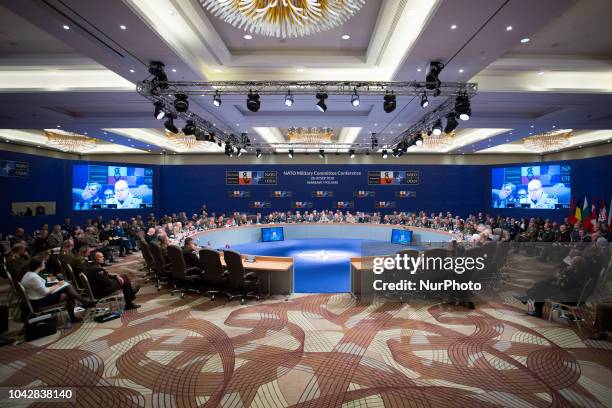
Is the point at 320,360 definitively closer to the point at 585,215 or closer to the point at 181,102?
the point at 181,102

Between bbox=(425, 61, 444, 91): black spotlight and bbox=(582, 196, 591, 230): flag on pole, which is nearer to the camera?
bbox=(425, 61, 444, 91): black spotlight

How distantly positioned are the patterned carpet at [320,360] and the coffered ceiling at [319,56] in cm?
448

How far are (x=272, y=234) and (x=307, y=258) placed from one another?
4698mm

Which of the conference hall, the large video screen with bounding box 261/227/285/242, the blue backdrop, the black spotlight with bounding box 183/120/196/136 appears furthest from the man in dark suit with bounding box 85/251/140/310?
the blue backdrop

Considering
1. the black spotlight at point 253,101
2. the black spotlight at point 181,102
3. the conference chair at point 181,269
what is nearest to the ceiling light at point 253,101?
the black spotlight at point 253,101

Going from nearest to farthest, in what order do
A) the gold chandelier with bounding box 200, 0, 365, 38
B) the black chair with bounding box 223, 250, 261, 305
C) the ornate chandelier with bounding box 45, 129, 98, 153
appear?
the gold chandelier with bounding box 200, 0, 365, 38 < the black chair with bounding box 223, 250, 261, 305 < the ornate chandelier with bounding box 45, 129, 98, 153

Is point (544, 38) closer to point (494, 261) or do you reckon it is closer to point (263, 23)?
point (494, 261)

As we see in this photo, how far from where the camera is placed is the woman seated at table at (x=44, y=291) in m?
4.53

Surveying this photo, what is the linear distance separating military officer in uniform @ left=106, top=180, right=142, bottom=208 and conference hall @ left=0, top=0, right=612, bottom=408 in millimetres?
4300

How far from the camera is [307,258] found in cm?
1032

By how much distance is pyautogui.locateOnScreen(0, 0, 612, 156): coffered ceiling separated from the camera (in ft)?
14.8

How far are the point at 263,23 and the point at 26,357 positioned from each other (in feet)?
16.3

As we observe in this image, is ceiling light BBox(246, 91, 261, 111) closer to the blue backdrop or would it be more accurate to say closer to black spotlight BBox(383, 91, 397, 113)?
black spotlight BBox(383, 91, 397, 113)

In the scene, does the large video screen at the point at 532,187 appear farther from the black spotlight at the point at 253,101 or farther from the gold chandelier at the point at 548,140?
the black spotlight at the point at 253,101
